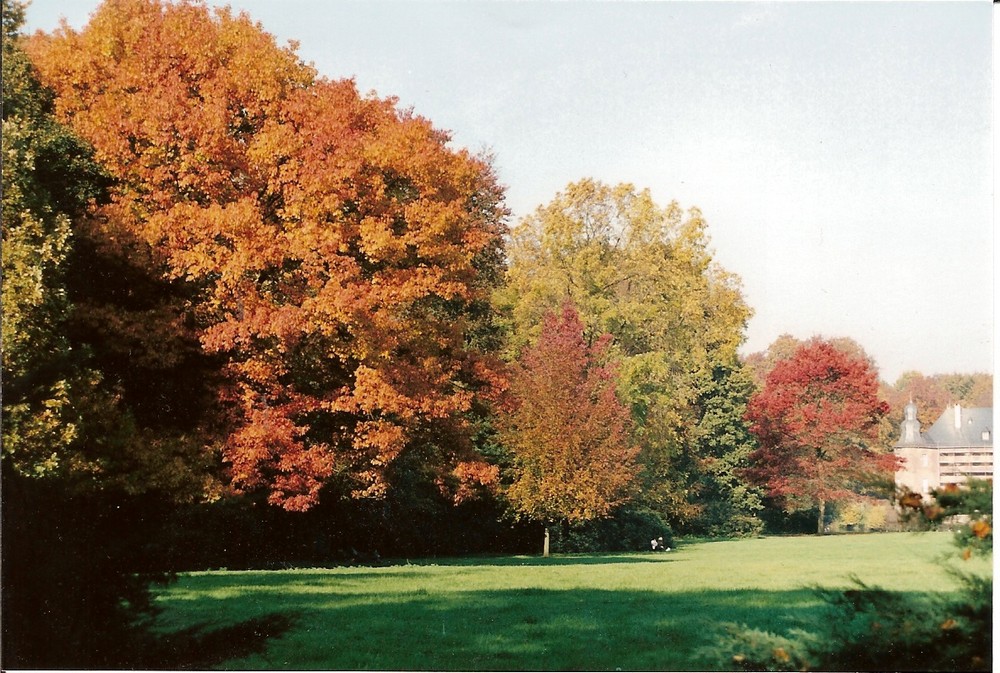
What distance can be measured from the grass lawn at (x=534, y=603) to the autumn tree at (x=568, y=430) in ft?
2.31

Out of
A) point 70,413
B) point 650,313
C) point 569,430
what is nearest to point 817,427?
point 650,313

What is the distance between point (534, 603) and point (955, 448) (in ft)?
14.1

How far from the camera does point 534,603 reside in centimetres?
1067

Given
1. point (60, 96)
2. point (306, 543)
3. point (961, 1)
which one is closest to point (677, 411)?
point (306, 543)

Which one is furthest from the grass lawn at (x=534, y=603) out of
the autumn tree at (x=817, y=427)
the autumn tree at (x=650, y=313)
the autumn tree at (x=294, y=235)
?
the autumn tree at (x=294, y=235)

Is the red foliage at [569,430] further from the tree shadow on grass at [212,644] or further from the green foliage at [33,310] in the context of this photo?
the green foliage at [33,310]

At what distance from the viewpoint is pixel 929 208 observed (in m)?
10.7

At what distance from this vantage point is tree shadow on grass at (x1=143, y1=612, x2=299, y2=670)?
392 inches

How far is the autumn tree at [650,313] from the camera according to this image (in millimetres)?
11359

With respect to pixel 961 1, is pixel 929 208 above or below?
below

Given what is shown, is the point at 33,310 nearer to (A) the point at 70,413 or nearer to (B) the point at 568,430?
(A) the point at 70,413

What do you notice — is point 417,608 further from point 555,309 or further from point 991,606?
point 991,606

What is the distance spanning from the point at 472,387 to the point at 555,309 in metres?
1.22

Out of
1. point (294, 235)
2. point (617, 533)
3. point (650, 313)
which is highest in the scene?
point (294, 235)
